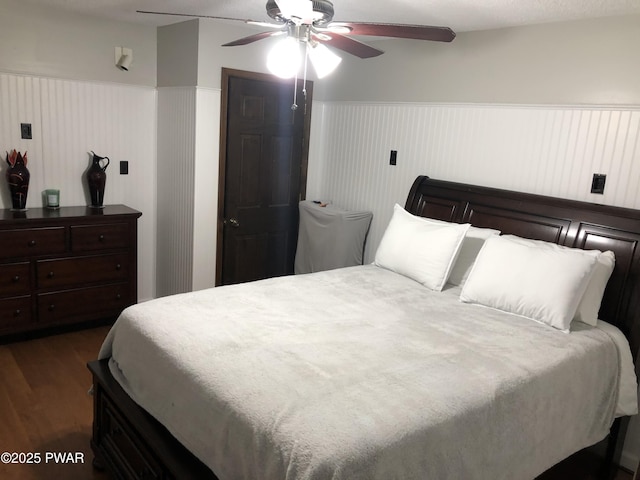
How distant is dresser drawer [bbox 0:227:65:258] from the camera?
3.37m

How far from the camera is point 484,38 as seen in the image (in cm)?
331

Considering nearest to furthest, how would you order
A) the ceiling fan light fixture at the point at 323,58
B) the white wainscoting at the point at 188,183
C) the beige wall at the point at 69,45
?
the ceiling fan light fixture at the point at 323,58 → the beige wall at the point at 69,45 → the white wainscoting at the point at 188,183

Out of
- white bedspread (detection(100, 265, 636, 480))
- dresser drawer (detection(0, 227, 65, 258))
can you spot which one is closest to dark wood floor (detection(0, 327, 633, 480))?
white bedspread (detection(100, 265, 636, 480))

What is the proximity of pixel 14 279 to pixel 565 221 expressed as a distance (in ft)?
11.2

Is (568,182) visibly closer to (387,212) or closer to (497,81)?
(497,81)

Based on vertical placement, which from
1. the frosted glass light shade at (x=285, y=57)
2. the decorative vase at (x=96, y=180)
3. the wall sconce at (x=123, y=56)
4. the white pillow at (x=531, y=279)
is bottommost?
the white pillow at (x=531, y=279)

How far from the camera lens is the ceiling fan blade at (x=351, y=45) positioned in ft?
7.85

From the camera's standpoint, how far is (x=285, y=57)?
226 cm

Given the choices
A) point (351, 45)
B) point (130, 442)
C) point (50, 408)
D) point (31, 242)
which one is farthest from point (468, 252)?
point (31, 242)

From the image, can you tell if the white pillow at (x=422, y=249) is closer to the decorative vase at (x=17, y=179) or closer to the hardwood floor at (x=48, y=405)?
the hardwood floor at (x=48, y=405)

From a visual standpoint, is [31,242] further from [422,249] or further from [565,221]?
[565,221]

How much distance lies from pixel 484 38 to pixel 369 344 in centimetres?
221

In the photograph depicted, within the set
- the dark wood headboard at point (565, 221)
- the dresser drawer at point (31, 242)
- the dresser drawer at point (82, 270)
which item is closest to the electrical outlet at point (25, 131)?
the dresser drawer at point (31, 242)

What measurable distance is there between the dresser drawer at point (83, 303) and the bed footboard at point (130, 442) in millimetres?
1421
